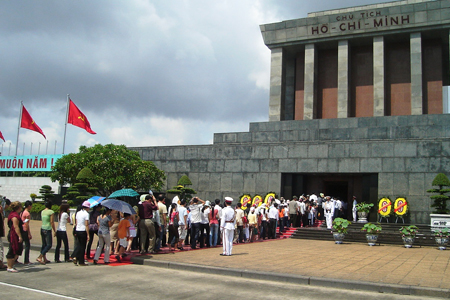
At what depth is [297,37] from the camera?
30891mm

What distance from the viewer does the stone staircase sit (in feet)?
54.5

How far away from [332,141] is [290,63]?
11534 mm

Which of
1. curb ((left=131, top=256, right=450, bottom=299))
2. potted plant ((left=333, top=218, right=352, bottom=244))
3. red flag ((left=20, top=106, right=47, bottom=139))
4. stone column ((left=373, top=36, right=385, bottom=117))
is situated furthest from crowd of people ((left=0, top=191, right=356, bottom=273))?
red flag ((left=20, top=106, right=47, bottom=139))

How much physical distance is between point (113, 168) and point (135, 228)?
45.7 ft

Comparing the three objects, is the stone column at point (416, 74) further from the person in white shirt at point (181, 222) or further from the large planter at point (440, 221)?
the person in white shirt at point (181, 222)

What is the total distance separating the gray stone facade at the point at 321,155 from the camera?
21.8 m

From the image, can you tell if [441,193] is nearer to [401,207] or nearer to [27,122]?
[401,207]

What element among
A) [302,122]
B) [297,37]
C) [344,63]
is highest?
[297,37]

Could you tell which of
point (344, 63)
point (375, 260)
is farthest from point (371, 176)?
point (375, 260)

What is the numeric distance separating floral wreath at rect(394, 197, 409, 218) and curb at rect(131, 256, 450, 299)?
1444 centimetres

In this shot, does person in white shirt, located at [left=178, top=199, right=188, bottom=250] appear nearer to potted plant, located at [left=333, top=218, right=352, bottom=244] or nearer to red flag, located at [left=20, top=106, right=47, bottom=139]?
potted plant, located at [left=333, top=218, right=352, bottom=244]

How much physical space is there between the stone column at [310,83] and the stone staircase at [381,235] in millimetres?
11319

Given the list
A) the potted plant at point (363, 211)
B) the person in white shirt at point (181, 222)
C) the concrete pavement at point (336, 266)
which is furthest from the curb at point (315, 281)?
the potted plant at point (363, 211)

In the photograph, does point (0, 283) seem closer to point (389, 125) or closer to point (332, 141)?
point (332, 141)
